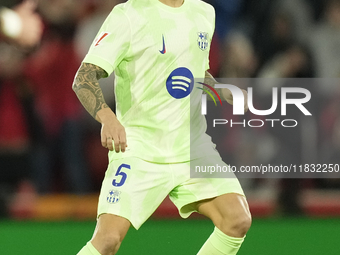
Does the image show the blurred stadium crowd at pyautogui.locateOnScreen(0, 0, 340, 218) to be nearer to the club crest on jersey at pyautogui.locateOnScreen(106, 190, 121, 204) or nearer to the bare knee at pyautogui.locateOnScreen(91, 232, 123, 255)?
the club crest on jersey at pyautogui.locateOnScreen(106, 190, 121, 204)

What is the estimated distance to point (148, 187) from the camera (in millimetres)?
2984

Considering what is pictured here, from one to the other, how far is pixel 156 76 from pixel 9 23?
317 cm

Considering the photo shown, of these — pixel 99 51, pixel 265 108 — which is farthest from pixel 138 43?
pixel 265 108

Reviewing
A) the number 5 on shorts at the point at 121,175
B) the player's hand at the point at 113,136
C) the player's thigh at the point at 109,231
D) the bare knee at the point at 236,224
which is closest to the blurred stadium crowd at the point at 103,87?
the bare knee at the point at 236,224

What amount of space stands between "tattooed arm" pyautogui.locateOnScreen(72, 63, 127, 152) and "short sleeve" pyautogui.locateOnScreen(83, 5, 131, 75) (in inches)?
1.6

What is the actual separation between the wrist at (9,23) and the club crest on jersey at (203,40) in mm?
3051

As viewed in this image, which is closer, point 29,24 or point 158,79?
point 158,79

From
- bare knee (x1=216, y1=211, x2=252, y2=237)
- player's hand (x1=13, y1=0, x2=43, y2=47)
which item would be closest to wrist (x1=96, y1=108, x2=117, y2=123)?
bare knee (x1=216, y1=211, x2=252, y2=237)

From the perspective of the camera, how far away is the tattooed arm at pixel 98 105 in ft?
8.81

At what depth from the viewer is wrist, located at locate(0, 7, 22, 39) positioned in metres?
5.74

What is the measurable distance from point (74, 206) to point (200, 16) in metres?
2.91

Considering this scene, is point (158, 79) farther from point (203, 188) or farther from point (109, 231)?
point (109, 231)

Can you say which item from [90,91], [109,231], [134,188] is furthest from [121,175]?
Answer: [90,91]

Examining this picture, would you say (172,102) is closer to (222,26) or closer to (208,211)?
(208,211)
